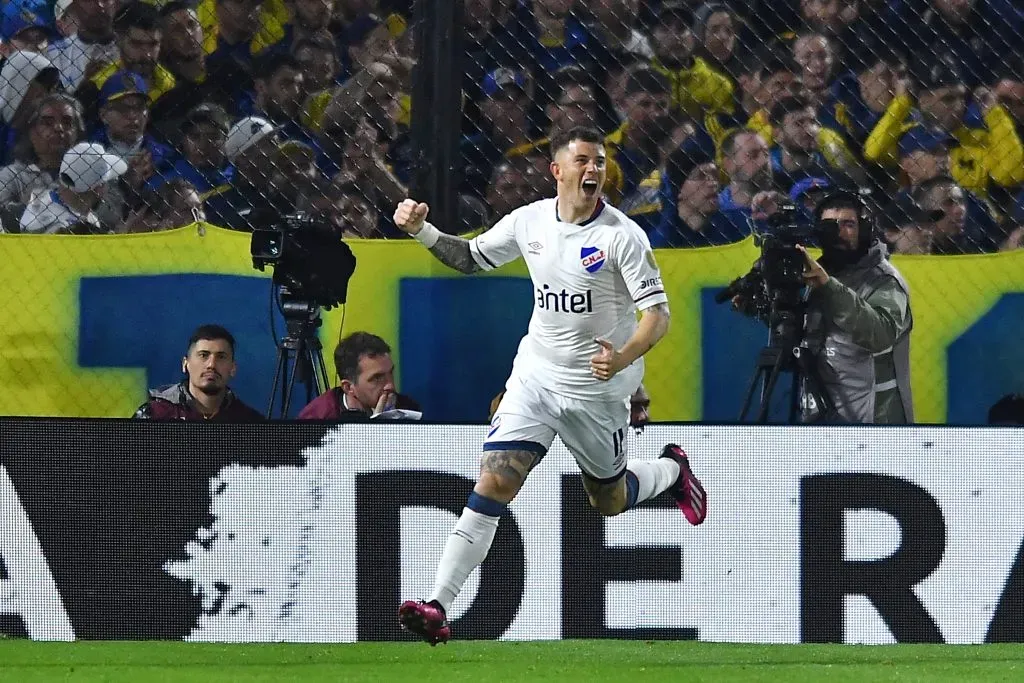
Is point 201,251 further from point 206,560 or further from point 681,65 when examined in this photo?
point 681,65

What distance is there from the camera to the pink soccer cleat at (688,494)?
16.8 ft

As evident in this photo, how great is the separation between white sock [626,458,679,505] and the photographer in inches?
28.0

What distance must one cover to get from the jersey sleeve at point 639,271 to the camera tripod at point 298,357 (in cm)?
135

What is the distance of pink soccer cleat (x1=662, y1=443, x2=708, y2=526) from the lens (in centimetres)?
511

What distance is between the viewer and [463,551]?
4.32 m

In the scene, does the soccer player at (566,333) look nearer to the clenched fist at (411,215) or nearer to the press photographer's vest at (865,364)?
the clenched fist at (411,215)

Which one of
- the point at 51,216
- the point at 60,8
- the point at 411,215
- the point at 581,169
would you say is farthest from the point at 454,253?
the point at 60,8

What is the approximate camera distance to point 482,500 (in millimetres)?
4379

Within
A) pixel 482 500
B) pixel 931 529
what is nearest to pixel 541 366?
pixel 482 500

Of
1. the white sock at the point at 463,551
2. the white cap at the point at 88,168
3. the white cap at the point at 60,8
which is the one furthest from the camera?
the white cap at the point at 60,8

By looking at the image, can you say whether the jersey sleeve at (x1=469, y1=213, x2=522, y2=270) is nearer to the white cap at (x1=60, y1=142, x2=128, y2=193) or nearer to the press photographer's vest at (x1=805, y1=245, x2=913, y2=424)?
the press photographer's vest at (x1=805, y1=245, x2=913, y2=424)

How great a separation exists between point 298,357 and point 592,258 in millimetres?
1349

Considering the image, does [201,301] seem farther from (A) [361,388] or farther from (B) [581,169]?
(B) [581,169]

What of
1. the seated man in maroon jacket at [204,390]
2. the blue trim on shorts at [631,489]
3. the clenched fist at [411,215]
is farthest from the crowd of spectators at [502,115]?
the blue trim on shorts at [631,489]
